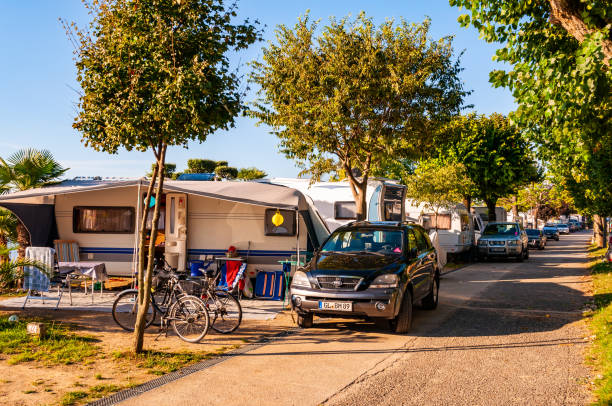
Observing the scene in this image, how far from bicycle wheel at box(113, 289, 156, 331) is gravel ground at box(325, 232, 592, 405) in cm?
420

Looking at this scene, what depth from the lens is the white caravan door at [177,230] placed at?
14.0 metres

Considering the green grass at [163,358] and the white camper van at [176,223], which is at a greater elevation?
the white camper van at [176,223]

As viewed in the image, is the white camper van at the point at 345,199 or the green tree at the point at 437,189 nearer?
the white camper van at the point at 345,199

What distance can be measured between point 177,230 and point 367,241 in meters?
5.95

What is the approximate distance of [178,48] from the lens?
7.32 m

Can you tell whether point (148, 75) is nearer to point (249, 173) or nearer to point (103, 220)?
point (103, 220)

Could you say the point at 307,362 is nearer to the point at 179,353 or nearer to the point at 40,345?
the point at 179,353

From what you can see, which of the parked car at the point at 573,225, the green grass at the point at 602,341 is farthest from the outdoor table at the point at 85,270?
the parked car at the point at 573,225

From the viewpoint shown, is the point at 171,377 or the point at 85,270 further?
the point at 85,270

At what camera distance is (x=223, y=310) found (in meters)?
8.79

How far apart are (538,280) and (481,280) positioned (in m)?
Answer: 1.74

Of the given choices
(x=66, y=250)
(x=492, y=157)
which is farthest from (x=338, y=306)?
(x=492, y=157)

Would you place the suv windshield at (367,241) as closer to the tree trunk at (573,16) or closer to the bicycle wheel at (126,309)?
the bicycle wheel at (126,309)

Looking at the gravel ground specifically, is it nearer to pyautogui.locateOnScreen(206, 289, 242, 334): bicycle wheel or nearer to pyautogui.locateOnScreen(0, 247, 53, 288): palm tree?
pyautogui.locateOnScreen(206, 289, 242, 334): bicycle wheel
